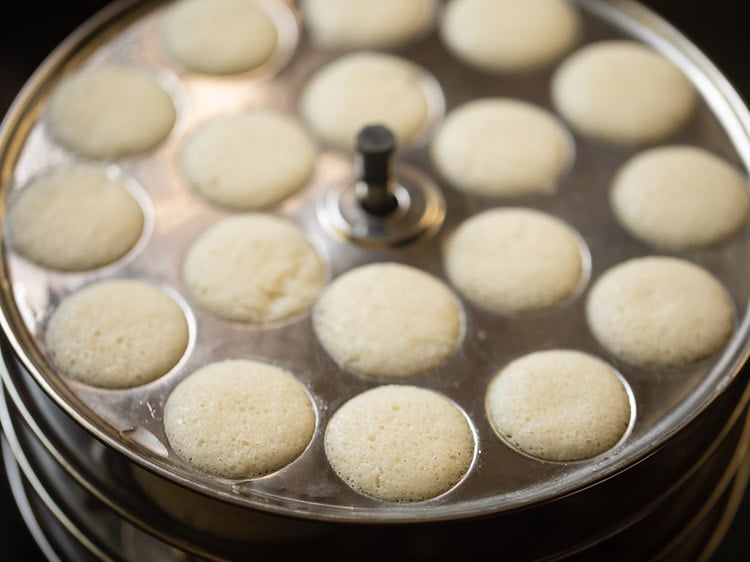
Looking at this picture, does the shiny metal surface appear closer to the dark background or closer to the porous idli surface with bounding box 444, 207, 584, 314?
the porous idli surface with bounding box 444, 207, 584, 314

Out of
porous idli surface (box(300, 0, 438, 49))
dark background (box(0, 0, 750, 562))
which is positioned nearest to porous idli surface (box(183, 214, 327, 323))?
porous idli surface (box(300, 0, 438, 49))

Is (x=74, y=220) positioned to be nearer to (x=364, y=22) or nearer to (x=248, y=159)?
(x=248, y=159)

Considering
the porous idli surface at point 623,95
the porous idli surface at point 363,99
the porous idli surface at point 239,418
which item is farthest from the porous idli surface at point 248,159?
the porous idli surface at point 623,95

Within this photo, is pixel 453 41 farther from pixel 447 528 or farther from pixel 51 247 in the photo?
pixel 447 528

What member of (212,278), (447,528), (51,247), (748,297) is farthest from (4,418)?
(748,297)

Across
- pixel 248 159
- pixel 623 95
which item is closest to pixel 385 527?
pixel 248 159

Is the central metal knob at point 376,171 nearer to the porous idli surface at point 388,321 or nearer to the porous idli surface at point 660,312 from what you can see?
the porous idli surface at point 388,321
